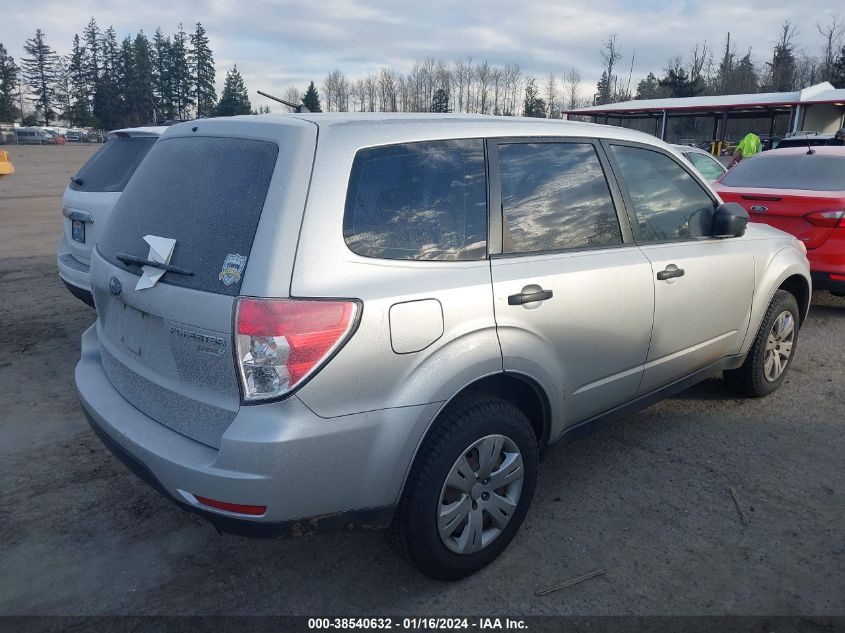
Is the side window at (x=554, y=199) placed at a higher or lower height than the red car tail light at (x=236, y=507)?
higher

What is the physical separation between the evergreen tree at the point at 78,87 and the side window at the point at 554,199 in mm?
97271

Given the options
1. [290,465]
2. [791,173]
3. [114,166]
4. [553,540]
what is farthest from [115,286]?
[791,173]

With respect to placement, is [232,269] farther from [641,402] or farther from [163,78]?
[163,78]

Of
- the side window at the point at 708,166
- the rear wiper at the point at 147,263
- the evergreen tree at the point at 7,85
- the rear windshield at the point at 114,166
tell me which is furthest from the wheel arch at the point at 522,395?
the evergreen tree at the point at 7,85

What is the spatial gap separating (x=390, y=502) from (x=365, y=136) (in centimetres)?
136

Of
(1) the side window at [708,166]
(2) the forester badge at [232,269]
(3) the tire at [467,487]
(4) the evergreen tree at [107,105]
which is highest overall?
(4) the evergreen tree at [107,105]

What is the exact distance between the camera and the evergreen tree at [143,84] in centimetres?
8350

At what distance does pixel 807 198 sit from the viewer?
255 inches

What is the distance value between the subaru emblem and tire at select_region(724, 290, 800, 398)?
12.6ft

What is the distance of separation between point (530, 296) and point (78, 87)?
106m

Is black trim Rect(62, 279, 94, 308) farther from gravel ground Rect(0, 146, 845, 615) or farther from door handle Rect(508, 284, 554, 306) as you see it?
door handle Rect(508, 284, 554, 306)

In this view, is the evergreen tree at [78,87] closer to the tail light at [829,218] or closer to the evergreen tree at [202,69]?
the evergreen tree at [202,69]

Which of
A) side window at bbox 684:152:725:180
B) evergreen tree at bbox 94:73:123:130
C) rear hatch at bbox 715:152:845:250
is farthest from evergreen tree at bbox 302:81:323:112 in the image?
evergreen tree at bbox 94:73:123:130

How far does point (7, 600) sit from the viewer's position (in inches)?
107
